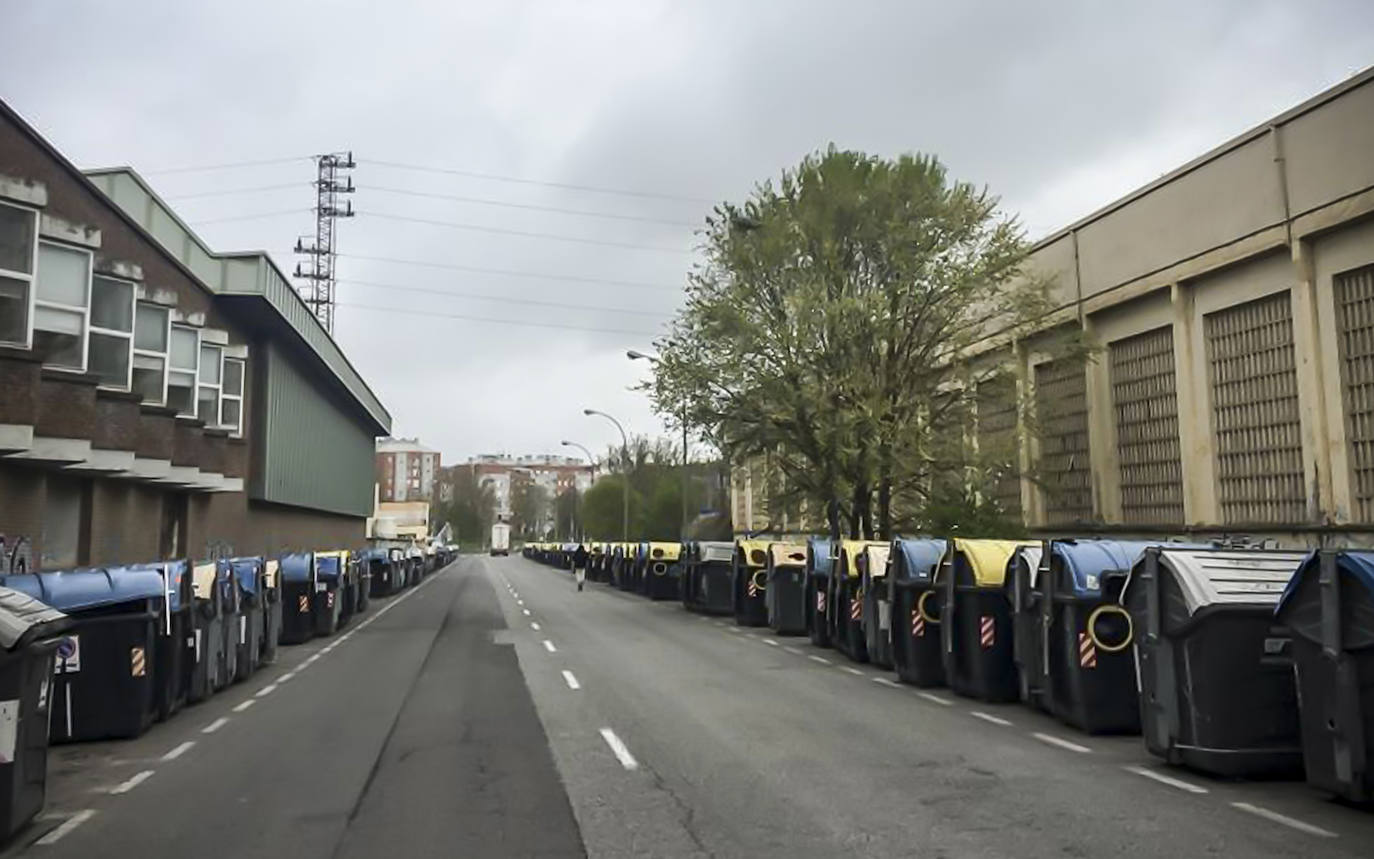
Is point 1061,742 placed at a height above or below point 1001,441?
below

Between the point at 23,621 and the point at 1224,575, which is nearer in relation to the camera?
the point at 23,621

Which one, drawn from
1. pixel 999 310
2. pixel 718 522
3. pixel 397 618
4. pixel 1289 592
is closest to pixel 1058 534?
pixel 999 310

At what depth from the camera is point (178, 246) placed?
27.6m

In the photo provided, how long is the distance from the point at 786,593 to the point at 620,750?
569 inches

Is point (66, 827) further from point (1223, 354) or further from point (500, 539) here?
point (500, 539)

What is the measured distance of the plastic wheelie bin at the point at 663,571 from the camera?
4069cm

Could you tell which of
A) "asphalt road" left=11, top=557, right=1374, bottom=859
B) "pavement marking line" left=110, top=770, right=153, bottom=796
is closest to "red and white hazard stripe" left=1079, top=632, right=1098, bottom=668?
"asphalt road" left=11, top=557, right=1374, bottom=859

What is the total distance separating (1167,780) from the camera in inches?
343

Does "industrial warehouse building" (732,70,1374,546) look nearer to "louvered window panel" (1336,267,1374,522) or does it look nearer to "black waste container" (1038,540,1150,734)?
"louvered window panel" (1336,267,1374,522)

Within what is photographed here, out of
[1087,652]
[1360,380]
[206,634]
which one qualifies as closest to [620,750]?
[1087,652]

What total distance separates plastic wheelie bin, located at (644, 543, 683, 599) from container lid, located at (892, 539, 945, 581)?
24442 millimetres

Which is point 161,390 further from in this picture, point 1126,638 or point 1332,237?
point 1332,237

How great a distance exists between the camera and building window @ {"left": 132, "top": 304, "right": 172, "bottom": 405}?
22.9 meters

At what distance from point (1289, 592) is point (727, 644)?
48.4ft
